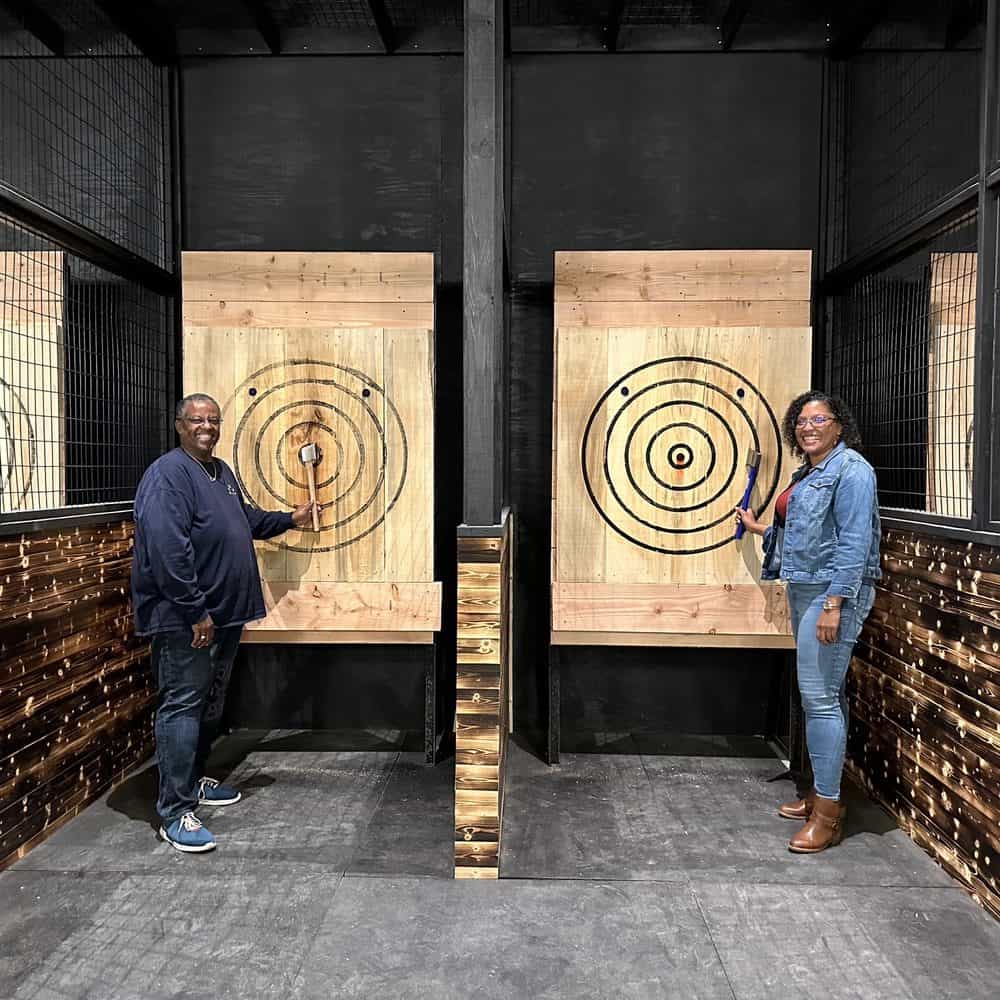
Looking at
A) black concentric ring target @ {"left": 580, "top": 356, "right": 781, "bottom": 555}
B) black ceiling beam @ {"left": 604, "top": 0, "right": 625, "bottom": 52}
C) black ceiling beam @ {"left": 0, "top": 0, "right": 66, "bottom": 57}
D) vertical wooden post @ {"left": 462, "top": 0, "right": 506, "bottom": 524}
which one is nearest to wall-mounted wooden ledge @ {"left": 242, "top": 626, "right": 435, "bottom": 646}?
black concentric ring target @ {"left": 580, "top": 356, "right": 781, "bottom": 555}

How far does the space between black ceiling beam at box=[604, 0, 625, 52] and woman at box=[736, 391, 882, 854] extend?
1805 millimetres

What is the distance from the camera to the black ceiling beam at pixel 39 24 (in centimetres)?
318

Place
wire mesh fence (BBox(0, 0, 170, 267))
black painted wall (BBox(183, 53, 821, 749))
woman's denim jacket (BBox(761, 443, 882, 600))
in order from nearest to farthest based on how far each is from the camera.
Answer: woman's denim jacket (BBox(761, 443, 882, 600)), wire mesh fence (BBox(0, 0, 170, 267)), black painted wall (BBox(183, 53, 821, 749))

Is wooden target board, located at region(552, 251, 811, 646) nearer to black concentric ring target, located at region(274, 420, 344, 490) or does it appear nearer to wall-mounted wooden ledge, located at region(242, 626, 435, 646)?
wall-mounted wooden ledge, located at region(242, 626, 435, 646)

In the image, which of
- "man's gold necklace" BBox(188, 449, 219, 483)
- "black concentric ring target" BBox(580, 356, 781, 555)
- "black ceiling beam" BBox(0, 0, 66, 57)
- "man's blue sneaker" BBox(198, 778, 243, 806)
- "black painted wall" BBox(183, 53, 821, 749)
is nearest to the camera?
Answer: "man's gold necklace" BBox(188, 449, 219, 483)

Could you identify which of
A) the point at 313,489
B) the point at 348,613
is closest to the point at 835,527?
the point at 348,613

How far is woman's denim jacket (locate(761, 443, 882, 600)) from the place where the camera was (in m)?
2.61

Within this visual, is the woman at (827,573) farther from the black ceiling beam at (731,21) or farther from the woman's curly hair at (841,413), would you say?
the black ceiling beam at (731,21)

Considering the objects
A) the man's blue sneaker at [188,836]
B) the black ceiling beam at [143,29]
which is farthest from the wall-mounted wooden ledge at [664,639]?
the black ceiling beam at [143,29]

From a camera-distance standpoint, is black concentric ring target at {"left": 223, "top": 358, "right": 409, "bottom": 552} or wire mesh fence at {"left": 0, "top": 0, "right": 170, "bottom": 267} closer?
wire mesh fence at {"left": 0, "top": 0, "right": 170, "bottom": 267}

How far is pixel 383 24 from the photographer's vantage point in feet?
11.6

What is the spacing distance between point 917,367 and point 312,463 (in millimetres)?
2279

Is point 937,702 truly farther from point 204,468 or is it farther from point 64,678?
point 64,678

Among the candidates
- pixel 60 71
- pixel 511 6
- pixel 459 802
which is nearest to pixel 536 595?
pixel 459 802
